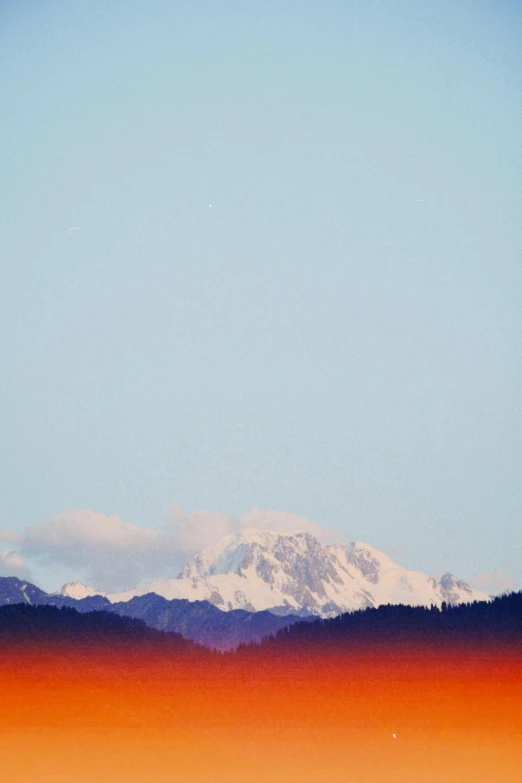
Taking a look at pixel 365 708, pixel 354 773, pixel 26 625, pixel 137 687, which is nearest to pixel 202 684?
pixel 137 687

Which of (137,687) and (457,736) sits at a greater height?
(137,687)

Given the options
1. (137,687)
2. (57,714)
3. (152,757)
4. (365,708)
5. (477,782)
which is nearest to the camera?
(477,782)

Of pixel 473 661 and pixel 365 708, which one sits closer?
pixel 365 708

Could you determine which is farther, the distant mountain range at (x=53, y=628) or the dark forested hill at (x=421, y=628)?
the distant mountain range at (x=53, y=628)

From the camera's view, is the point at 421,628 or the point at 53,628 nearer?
the point at 421,628

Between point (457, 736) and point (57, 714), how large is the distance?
62907 mm

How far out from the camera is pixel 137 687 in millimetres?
187625

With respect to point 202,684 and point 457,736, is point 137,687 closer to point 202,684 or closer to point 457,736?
point 202,684

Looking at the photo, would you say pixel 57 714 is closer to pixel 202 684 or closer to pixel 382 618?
pixel 202 684

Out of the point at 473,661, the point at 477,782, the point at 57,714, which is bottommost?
the point at 477,782

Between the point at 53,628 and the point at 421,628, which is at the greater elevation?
the point at 53,628

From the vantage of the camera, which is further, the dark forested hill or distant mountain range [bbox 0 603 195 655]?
distant mountain range [bbox 0 603 195 655]

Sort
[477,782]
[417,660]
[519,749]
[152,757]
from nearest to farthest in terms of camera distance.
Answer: [477,782]
[519,749]
[152,757]
[417,660]

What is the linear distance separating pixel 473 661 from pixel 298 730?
1576 inches
